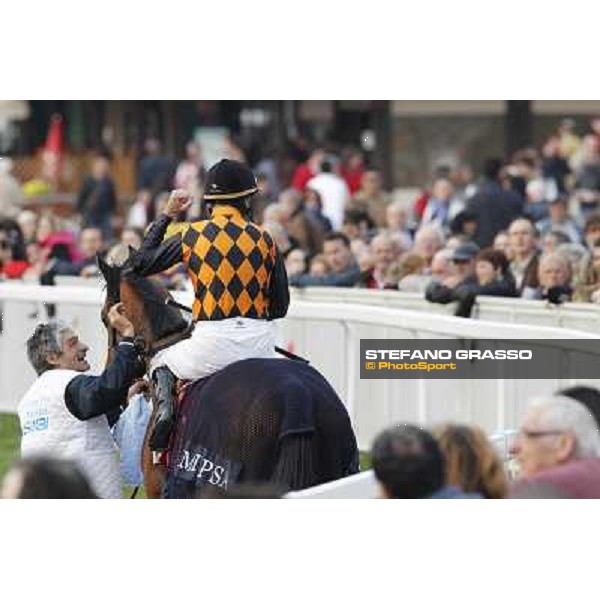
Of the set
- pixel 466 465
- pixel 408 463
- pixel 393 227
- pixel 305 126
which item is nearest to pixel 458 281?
pixel 393 227

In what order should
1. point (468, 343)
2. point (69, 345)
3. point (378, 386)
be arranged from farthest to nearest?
point (378, 386) < point (468, 343) < point (69, 345)

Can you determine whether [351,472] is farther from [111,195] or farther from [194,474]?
[111,195]

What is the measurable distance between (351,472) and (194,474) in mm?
591

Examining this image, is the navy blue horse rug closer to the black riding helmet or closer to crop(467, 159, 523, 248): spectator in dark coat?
the black riding helmet

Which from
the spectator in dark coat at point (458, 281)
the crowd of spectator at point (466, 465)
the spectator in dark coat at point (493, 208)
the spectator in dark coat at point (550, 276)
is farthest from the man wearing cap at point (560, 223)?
the crowd of spectator at point (466, 465)

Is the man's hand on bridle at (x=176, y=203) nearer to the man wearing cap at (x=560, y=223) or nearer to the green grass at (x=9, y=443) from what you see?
the green grass at (x=9, y=443)

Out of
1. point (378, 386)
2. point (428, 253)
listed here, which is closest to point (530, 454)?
point (378, 386)

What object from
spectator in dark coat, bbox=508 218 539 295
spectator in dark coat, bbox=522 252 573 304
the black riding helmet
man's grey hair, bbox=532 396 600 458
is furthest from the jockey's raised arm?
spectator in dark coat, bbox=508 218 539 295

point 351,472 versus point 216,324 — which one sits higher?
point 216,324

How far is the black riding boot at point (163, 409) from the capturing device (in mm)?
7973

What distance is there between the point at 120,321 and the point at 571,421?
8.05 feet

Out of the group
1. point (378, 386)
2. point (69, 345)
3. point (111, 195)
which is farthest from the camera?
point (111, 195)

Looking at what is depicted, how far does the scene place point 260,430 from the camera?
7645 millimetres

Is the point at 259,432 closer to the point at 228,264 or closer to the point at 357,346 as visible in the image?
the point at 228,264
